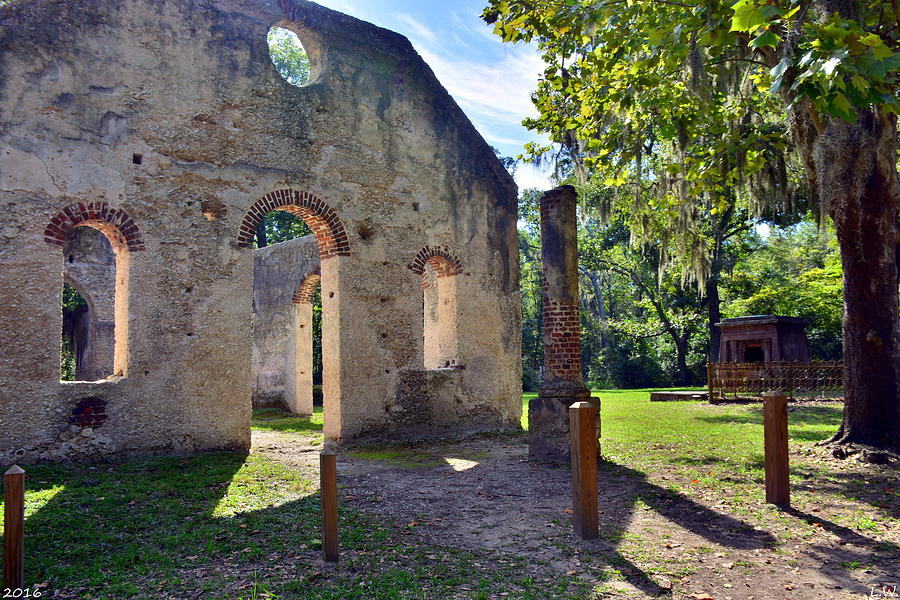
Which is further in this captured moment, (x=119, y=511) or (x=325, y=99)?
(x=325, y=99)

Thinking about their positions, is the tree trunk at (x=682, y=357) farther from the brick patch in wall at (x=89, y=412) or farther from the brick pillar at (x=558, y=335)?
the brick patch in wall at (x=89, y=412)

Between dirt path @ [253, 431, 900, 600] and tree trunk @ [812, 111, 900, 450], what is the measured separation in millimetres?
3086

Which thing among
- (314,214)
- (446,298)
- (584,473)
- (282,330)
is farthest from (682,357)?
(584,473)

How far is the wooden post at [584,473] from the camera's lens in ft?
16.0

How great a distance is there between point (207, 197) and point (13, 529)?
18.5ft

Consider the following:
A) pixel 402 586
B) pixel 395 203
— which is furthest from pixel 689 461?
pixel 395 203

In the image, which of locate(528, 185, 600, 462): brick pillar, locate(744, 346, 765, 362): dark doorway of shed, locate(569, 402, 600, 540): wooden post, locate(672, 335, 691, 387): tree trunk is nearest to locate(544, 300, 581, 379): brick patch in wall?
locate(528, 185, 600, 462): brick pillar

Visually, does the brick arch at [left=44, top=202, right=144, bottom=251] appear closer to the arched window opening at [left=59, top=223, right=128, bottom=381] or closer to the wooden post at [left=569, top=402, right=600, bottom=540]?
the wooden post at [left=569, top=402, right=600, bottom=540]

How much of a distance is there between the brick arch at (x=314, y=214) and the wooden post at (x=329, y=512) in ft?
17.4

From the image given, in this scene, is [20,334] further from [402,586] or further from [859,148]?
[859,148]

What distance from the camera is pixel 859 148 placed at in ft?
25.4

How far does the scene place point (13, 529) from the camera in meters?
3.77

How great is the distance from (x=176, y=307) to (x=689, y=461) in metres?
6.91

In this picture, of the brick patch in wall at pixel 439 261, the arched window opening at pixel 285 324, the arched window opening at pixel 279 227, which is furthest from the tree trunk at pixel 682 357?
the brick patch in wall at pixel 439 261
